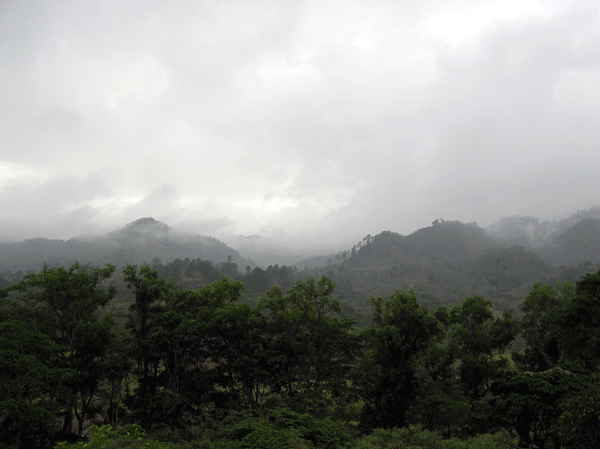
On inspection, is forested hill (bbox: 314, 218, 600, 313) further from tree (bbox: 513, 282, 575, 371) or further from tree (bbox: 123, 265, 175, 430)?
tree (bbox: 123, 265, 175, 430)

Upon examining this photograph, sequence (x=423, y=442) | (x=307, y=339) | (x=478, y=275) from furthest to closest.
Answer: (x=478, y=275)
(x=307, y=339)
(x=423, y=442)

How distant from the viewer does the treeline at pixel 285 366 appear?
51.5ft

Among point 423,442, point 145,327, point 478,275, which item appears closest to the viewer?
point 423,442

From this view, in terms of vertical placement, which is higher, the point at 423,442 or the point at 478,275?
the point at 423,442

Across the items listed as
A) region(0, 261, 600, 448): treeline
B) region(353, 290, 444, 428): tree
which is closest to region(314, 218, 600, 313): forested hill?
region(0, 261, 600, 448): treeline

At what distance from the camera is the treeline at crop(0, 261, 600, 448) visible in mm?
15711

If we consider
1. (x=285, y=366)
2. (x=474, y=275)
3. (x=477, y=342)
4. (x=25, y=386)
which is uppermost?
(x=25, y=386)

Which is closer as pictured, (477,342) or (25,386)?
(25,386)

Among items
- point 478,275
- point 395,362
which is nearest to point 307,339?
point 395,362

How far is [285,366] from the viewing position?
69.2 ft

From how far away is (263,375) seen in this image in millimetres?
20391

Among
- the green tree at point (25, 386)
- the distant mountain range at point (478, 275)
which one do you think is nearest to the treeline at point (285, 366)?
the green tree at point (25, 386)

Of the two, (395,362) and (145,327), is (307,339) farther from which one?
(145,327)

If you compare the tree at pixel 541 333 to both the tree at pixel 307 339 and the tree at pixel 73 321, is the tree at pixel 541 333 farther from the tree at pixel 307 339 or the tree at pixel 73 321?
the tree at pixel 73 321
